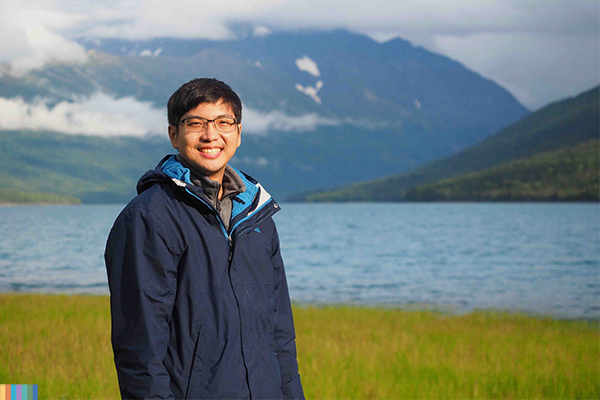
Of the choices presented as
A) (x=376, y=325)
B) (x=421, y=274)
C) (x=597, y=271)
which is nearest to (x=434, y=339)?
(x=376, y=325)

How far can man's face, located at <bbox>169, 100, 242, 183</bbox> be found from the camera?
3.53 metres

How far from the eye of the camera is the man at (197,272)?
3.11 metres

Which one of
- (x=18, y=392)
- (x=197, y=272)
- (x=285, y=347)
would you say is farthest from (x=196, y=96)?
(x=18, y=392)

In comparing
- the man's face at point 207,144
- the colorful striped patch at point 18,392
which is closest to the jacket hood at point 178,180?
the man's face at point 207,144

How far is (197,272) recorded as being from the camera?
3260mm

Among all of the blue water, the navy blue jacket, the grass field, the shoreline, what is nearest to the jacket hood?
the navy blue jacket

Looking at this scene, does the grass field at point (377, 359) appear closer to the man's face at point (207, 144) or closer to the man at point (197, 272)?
the man at point (197, 272)

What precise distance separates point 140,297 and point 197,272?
1.10ft

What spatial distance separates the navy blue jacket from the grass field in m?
5.88

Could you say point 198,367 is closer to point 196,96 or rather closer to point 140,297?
point 140,297

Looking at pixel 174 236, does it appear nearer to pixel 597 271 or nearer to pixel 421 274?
pixel 421 274

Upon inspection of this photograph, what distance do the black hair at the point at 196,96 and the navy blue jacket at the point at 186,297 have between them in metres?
0.30

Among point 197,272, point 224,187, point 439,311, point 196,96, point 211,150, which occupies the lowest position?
point 439,311

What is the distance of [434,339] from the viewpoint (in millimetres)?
15062
